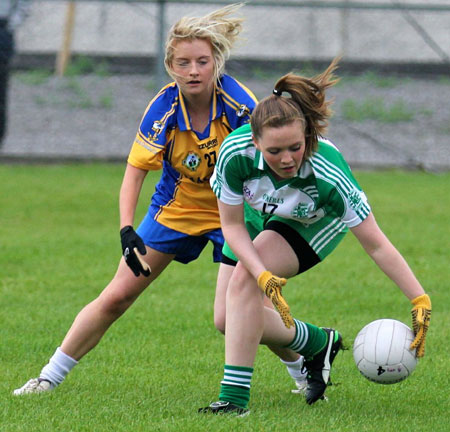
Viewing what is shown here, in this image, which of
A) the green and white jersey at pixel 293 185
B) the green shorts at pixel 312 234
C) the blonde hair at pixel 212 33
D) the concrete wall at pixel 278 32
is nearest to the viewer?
the green and white jersey at pixel 293 185

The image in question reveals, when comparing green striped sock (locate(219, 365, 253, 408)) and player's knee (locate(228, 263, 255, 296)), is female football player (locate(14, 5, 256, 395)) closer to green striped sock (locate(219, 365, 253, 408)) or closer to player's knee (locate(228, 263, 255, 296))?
player's knee (locate(228, 263, 255, 296))

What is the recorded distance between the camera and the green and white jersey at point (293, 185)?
4.17m

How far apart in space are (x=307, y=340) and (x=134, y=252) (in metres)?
0.99

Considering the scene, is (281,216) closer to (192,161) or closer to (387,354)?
(192,161)

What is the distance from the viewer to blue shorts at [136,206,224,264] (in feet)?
16.4

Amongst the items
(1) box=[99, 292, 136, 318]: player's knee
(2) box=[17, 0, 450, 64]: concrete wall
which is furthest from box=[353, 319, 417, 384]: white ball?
(2) box=[17, 0, 450, 64]: concrete wall

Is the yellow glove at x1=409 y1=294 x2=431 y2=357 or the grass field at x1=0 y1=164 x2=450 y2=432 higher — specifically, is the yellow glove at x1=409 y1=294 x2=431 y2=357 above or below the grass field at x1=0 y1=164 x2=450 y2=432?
above

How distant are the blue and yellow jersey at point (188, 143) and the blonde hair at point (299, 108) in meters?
0.65

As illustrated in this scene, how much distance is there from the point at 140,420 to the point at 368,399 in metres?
1.22

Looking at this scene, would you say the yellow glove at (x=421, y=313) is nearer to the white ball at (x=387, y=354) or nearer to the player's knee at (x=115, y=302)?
the white ball at (x=387, y=354)

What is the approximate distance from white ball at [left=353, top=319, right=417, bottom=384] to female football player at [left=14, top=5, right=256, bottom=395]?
3.41 ft

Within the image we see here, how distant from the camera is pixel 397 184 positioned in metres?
13.8

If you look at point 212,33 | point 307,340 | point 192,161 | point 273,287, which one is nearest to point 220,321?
point 307,340

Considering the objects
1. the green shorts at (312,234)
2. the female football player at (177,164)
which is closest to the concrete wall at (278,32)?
the female football player at (177,164)
